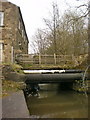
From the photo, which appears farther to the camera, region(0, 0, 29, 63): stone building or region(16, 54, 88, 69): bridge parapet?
region(16, 54, 88, 69): bridge parapet

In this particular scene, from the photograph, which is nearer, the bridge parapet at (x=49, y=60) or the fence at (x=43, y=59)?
the bridge parapet at (x=49, y=60)

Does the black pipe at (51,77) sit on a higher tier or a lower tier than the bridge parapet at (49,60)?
lower

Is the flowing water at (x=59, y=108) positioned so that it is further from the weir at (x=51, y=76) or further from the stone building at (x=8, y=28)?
the stone building at (x=8, y=28)

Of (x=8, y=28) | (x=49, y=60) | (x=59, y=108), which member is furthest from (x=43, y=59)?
(x=59, y=108)

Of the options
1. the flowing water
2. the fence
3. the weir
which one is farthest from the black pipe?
the fence

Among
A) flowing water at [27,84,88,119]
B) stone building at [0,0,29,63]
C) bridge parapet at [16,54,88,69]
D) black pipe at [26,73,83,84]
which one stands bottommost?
flowing water at [27,84,88,119]

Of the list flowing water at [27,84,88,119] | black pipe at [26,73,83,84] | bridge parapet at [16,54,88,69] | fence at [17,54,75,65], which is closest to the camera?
flowing water at [27,84,88,119]

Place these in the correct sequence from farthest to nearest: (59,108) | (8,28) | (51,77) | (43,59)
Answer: (43,59) < (8,28) < (51,77) < (59,108)

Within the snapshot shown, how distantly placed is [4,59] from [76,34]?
13.3m

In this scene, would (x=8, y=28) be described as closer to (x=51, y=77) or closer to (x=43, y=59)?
(x=43, y=59)

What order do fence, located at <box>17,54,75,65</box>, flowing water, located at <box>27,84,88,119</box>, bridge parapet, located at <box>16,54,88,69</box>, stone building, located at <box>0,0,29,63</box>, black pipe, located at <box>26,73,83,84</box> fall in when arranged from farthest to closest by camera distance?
fence, located at <box>17,54,75,65</box> → bridge parapet, located at <box>16,54,88,69</box> → stone building, located at <box>0,0,29,63</box> → black pipe, located at <box>26,73,83,84</box> → flowing water, located at <box>27,84,88,119</box>

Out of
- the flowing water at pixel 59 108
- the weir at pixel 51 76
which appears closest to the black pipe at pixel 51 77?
the weir at pixel 51 76

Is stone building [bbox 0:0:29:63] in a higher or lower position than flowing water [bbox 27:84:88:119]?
higher

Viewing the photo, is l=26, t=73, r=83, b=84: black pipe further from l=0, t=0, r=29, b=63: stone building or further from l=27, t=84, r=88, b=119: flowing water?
l=0, t=0, r=29, b=63: stone building
